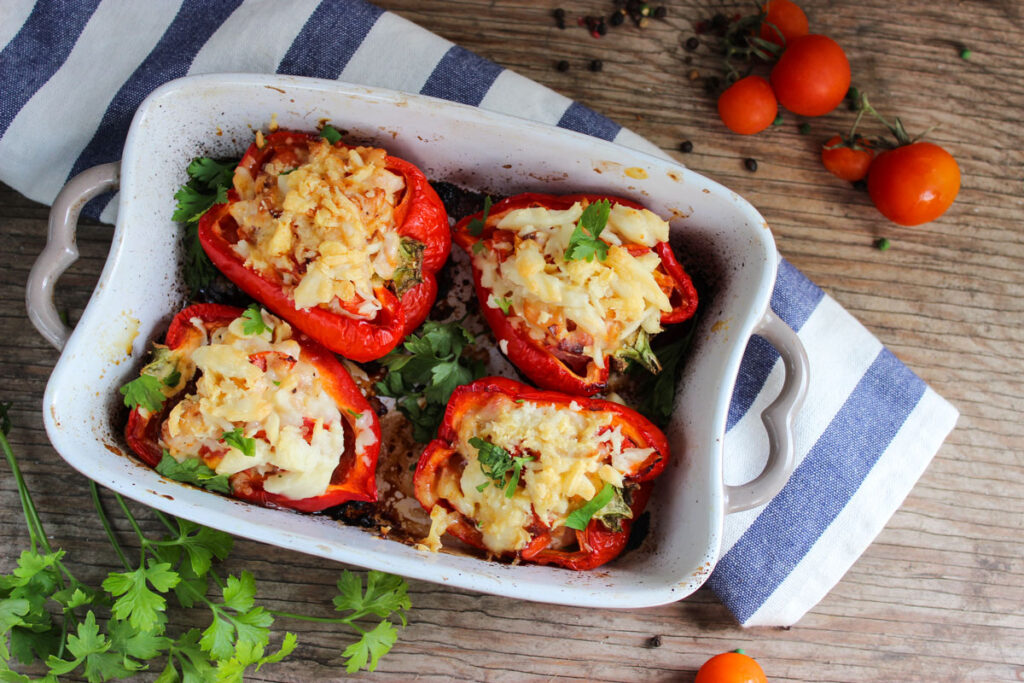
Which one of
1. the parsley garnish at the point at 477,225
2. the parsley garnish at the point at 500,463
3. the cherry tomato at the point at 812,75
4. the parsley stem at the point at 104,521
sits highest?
the cherry tomato at the point at 812,75

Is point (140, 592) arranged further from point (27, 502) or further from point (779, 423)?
point (779, 423)

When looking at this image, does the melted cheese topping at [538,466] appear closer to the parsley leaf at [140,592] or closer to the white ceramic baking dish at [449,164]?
the white ceramic baking dish at [449,164]

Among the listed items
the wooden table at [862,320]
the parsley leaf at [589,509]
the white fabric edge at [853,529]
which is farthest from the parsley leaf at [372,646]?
the white fabric edge at [853,529]

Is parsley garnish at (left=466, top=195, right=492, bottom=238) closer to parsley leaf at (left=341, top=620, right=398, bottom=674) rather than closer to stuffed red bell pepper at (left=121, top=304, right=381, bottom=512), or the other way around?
stuffed red bell pepper at (left=121, top=304, right=381, bottom=512)

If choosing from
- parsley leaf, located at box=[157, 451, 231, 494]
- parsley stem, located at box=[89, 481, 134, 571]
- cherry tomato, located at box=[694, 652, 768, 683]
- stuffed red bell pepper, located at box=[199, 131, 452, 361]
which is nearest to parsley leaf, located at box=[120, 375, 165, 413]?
parsley leaf, located at box=[157, 451, 231, 494]

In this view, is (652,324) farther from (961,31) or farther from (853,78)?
(961,31)
